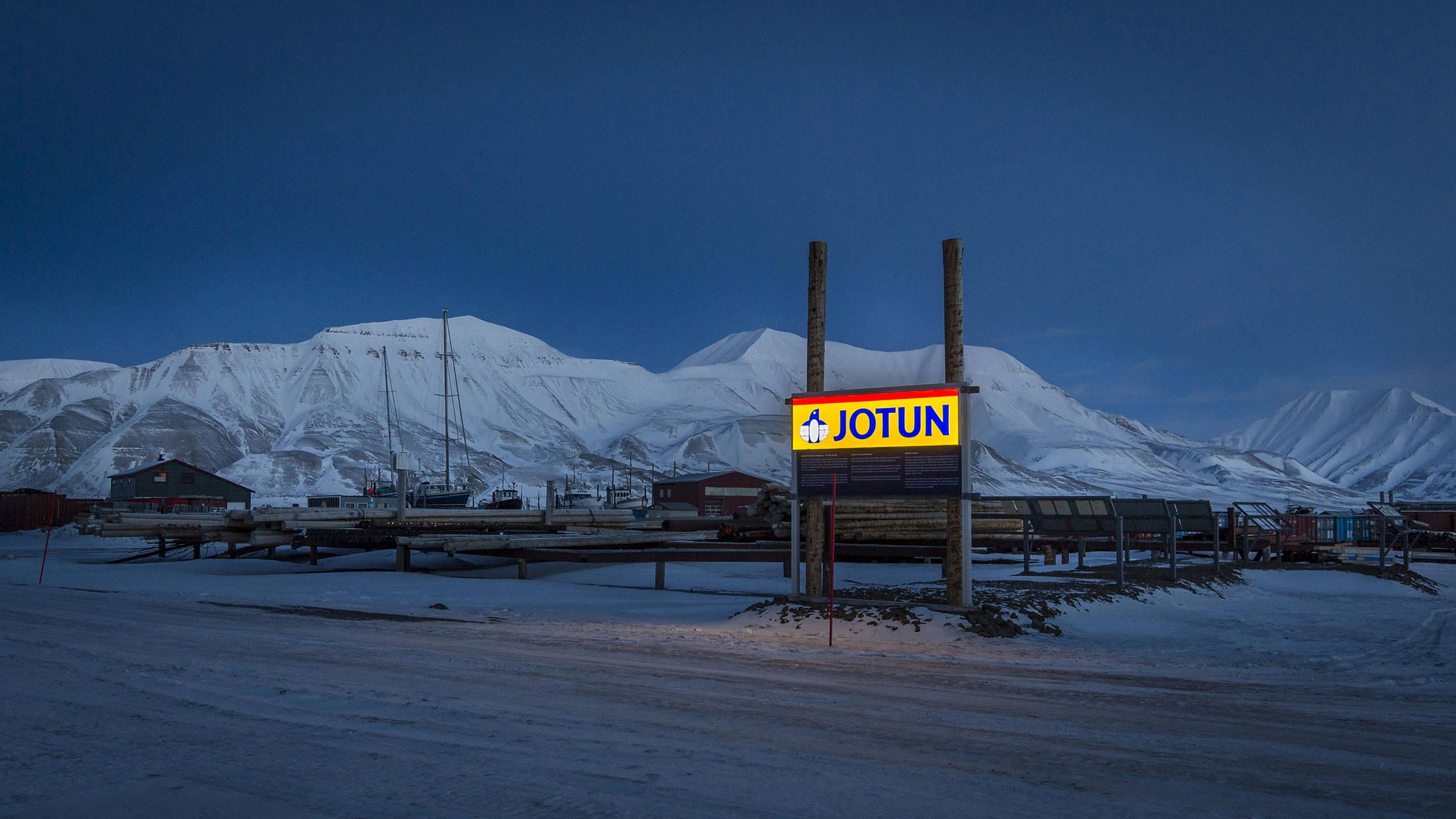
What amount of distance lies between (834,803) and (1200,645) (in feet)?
27.6

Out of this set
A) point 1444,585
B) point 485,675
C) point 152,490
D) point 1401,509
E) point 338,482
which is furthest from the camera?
point 338,482

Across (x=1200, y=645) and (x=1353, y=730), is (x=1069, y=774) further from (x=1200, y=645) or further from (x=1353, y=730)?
(x=1200, y=645)

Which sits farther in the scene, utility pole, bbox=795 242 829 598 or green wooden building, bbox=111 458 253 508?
green wooden building, bbox=111 458 253 508

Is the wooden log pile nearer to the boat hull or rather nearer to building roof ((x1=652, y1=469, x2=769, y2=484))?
the boat hull

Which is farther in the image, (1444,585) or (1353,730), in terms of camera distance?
(1444,585)

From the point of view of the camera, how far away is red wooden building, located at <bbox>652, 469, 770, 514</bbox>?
78812 millimetres

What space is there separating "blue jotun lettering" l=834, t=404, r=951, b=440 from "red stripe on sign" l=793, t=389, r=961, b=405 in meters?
0.15

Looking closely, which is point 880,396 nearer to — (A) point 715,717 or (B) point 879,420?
(B) point 879,420

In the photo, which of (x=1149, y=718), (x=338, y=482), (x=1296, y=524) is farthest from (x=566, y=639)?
(x=338, y=482)

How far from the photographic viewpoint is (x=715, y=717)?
672 cm

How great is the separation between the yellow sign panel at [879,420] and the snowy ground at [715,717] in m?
2.73

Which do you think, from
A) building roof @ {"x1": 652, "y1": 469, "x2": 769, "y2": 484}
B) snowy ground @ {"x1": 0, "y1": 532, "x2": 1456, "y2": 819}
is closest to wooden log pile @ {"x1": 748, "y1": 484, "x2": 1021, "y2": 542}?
snowy ground @ {"x1": 0, "y1": 532, "x2": 1456, "y2": 819}

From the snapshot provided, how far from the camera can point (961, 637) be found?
450 inches

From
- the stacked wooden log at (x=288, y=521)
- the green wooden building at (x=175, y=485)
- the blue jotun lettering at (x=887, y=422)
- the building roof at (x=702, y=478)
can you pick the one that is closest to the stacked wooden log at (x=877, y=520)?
the stacked wooden log at (x=288, y=521)
